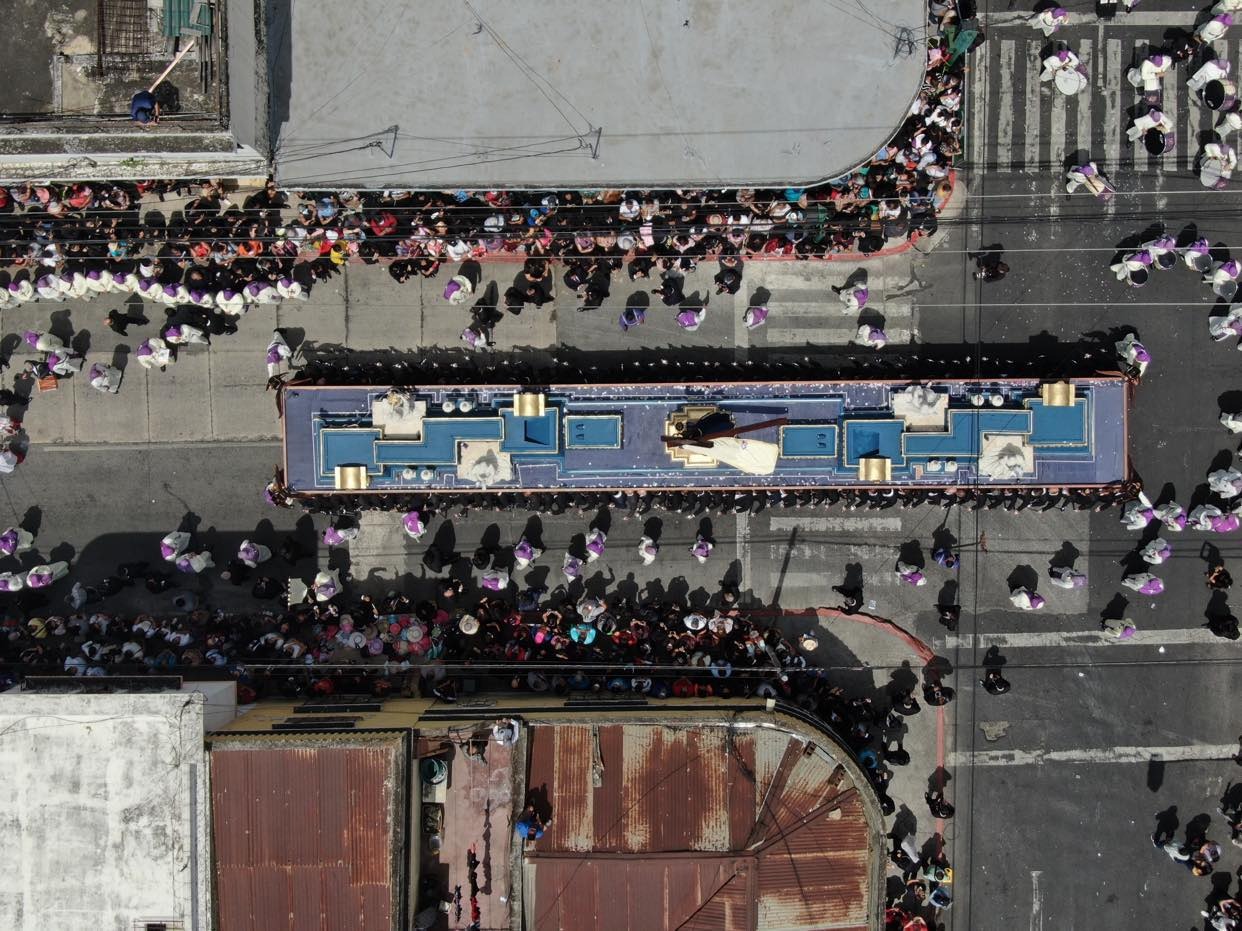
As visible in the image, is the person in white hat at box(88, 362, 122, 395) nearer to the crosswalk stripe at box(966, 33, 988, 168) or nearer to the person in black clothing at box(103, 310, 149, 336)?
the person in black clothing at box(103, 310, 149, 336)

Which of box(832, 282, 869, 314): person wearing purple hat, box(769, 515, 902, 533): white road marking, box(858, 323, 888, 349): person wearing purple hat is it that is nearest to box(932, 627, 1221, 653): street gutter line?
box(769, 515, 902, 533): white road marking

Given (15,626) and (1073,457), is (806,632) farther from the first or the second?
(15,626)

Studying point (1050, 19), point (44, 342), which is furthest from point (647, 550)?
point (1050, 19)

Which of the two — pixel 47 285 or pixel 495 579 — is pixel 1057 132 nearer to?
pixel 495 579

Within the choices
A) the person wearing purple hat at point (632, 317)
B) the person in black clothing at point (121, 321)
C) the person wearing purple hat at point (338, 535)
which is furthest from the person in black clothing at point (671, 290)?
the person in black clothing at point (121, 321)

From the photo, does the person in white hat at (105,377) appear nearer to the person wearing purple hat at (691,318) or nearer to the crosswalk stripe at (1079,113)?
the person wearing purple hat at (691,318)
